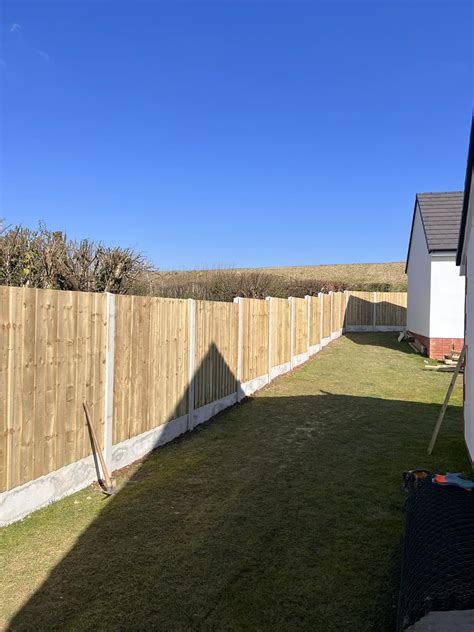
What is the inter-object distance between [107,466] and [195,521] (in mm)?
1428

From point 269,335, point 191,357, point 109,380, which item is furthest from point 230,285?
point 109,380

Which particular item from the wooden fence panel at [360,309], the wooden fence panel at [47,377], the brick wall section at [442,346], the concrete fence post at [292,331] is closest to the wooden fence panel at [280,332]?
the concrete fence post at [292,331]

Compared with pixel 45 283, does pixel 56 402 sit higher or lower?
lower

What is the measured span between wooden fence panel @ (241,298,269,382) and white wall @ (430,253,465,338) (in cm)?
761

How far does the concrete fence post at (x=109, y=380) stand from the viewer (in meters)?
5.09

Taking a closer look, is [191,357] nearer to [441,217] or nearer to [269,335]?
[269,335]

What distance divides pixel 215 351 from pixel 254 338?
211 cm

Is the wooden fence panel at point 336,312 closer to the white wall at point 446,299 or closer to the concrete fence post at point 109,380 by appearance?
the white wall at point 446,299

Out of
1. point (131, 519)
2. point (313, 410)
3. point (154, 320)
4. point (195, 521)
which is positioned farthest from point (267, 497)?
point (313, 410)

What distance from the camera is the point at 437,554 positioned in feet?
8.50

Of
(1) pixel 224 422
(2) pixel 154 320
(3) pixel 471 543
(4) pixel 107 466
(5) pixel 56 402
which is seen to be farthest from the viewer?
(1) pixel 224 422

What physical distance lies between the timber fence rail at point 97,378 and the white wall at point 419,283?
981 cm

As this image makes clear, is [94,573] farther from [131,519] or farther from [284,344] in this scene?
[284,344]

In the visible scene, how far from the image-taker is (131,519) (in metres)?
4.23
